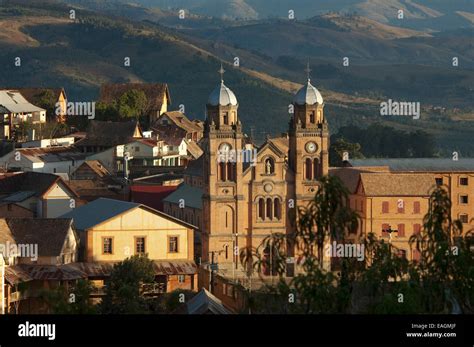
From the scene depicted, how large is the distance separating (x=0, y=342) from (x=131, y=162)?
3220 inches

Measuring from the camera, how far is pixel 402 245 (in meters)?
76.7

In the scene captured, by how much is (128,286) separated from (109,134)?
52.2 m

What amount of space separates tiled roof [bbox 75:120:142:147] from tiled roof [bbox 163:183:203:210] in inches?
884

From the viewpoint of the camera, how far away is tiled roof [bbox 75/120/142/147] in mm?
108625

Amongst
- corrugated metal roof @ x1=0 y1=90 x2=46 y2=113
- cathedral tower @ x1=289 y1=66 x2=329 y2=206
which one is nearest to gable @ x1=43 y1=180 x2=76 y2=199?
cathedral tower @ x1=289 y1=66 x2=329 y2=206

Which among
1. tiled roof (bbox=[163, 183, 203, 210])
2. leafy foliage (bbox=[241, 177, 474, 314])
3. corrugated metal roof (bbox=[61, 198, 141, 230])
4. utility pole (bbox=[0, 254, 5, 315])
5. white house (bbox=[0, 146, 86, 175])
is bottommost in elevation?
utility pole (bbox=[0, 254, 5, 315])

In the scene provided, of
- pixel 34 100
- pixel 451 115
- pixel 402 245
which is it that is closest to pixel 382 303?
pixel 402 245

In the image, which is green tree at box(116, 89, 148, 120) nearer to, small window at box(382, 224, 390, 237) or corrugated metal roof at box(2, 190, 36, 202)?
corrugated metal roof at box(2, 190, 36, 202)

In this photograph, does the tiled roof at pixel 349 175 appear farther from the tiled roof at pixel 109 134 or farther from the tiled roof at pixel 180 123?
the tiled roof at pixel 180 123

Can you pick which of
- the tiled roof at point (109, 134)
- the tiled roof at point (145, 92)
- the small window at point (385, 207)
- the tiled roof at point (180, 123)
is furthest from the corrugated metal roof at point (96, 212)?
the tiled roof at point (145, 92)

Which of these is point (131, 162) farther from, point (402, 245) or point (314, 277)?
point (314, 277)

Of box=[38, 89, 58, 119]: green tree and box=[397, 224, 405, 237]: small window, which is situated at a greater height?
box=[38, 89, 58, 119]: green tree

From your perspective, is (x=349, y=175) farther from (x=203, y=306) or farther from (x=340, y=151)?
(x=203, y=306)

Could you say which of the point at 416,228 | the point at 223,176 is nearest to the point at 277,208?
the point at 223,176
